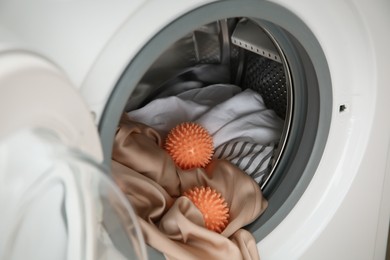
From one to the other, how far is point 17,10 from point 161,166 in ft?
1.19

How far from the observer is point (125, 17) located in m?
0.55

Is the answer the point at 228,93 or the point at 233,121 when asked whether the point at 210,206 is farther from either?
the point at 228,93

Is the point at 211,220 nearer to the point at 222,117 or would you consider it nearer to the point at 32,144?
the point at 222,117

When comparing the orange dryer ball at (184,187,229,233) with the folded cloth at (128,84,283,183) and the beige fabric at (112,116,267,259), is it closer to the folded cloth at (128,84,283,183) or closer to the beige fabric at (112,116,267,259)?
the beige fabric at (112,116,267,259)

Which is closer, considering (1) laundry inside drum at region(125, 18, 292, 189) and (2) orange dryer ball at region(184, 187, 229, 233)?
(2) orange dryer ball at region(184, 187, 229, 233)

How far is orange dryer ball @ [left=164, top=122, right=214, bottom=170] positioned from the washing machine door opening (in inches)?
3.4

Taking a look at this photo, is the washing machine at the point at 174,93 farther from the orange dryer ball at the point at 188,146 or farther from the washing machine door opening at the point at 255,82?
the orange dryer ball at the point at 188,146

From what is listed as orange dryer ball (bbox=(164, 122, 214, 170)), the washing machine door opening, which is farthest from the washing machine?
orange dryer ball (bbox=(164, 122, 214, 170))

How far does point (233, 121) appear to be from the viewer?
998mm

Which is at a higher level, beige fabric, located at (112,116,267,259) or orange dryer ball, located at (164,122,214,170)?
orange dryer ball, located at (164,122,214,170)

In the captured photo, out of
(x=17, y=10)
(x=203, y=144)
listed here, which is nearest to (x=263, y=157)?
(x=203, y=144)

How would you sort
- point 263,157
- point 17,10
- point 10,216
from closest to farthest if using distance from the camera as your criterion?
point 10,216, point 17,10, point 263,157

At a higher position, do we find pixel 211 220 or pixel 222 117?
pixel 222 117

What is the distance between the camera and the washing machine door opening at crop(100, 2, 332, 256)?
635mm
